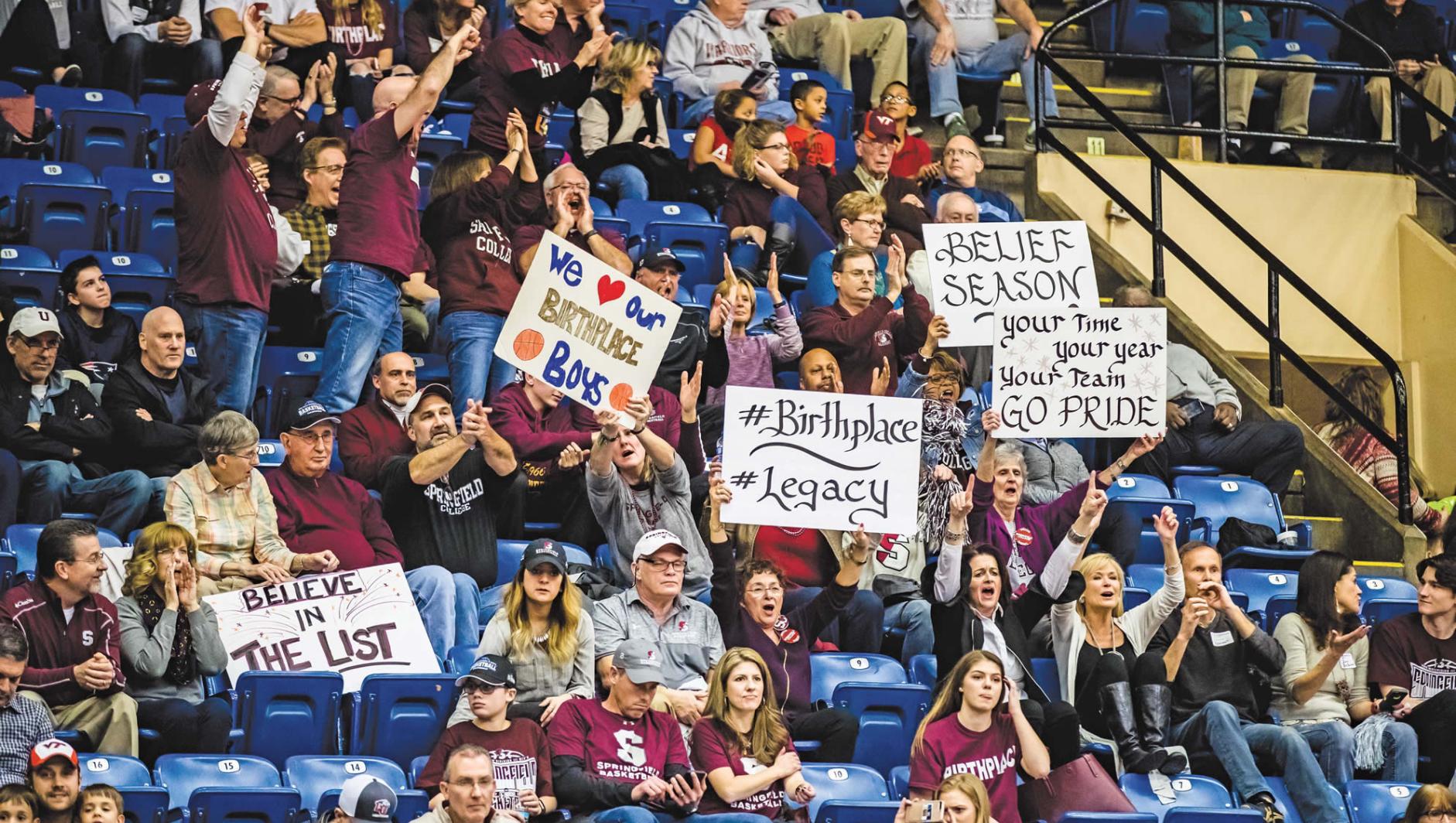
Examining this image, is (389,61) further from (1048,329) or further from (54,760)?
(54,760)

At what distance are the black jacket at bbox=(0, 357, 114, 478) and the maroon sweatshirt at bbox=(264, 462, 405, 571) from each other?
0.71 metres

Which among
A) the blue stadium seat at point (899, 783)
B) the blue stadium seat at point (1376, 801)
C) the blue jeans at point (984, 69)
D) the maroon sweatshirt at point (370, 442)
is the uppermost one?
the blue jeans at point (984, 69)

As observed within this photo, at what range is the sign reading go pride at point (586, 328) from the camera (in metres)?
9.53

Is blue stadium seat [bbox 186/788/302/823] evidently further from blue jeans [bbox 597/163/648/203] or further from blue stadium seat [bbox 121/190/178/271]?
blue jeans [bbox 597/163/648/203]

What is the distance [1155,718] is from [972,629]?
2.53 feet

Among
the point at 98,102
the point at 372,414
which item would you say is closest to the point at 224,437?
the point at 372,414

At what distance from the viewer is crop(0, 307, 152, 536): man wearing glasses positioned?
9156 mm

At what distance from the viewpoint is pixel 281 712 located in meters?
8.21

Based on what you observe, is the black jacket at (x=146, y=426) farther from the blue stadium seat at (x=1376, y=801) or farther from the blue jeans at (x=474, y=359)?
the blue stadium seat at (x=1376, y=801)

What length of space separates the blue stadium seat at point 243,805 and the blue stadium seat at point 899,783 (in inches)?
88.6

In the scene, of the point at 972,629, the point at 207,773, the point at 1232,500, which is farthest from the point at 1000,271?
the point at 207,773

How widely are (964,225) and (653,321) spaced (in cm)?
217

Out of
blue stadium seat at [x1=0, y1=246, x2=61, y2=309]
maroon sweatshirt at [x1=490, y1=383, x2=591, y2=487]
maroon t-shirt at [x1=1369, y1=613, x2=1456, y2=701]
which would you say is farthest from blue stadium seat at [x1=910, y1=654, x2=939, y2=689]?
blue stadium seat at [x1=0, y1=246, x2=61, y2=309]

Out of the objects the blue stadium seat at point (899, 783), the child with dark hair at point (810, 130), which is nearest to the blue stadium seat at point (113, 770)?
the blue stadium seat at point (899, 783)
